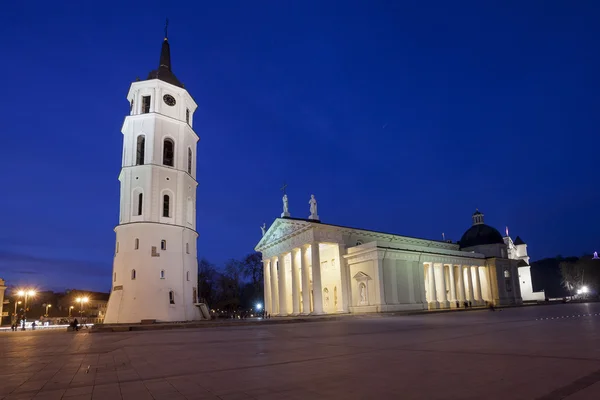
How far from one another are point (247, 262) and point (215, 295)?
29.3 ft

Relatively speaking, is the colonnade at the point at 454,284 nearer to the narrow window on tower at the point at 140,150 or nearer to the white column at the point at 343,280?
the white column at the point at 343,280

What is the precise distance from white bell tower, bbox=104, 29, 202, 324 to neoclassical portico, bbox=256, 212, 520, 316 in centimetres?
1323

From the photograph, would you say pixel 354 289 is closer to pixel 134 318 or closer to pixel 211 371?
pixel 134 318

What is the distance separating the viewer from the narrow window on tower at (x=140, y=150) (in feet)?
140

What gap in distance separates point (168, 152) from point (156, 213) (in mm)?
7316

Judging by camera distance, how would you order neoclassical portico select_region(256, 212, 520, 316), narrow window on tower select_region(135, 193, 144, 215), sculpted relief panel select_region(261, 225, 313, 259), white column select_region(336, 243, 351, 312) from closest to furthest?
narrow window on tower select_region(135, 193, 144, 215)
neoclassical portico select_region(256, 212, 520, 316)
sculpted relief panel select_region(261, 225, 313, 259)
white column select_region(336, 243, 351, 312)

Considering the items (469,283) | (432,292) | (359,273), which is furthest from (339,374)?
(469,283)

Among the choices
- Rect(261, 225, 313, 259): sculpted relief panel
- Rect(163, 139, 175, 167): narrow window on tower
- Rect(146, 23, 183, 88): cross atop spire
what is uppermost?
Rect(146, 23, 183, 88): cross atop spire

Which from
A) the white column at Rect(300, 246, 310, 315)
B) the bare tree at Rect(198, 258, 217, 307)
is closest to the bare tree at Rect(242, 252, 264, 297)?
the bare tree at Rect(198, 258, 217, 307)

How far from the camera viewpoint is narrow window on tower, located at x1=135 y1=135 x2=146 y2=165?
42.5 m

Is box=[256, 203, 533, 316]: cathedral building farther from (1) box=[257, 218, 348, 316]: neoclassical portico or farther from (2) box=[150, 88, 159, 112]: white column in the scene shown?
(2) box=[150, 88, 159, 112]: white column

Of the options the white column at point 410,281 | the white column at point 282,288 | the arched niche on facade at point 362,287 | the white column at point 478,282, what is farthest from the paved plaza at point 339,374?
the white column at point 478,282

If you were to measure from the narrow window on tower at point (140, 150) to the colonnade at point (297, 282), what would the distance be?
2076 cm

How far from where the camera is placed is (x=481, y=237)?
7650 centimetres
